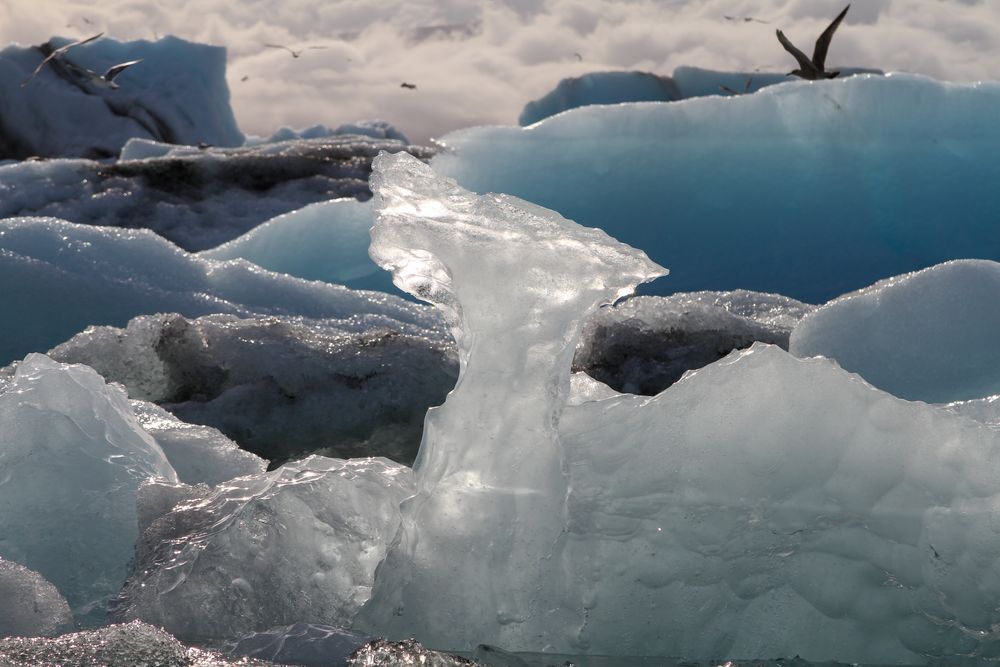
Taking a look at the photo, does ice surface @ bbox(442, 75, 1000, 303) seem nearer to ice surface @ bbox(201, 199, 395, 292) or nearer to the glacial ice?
ice surface @ bbox(201, 199, 395, 292)

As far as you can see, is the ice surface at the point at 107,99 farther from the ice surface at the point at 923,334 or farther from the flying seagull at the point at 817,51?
the ice surface at the point at 923,334

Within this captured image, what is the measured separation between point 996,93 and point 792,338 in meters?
4.09

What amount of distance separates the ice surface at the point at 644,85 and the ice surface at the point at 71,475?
16759mm

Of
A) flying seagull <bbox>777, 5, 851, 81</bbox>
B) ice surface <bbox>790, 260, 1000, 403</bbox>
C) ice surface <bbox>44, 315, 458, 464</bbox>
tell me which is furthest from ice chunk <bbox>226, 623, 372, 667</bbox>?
flying seagull <bbox>777, 5, 851, 81</bbox>

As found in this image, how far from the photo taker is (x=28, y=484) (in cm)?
232

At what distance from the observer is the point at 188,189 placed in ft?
35.3

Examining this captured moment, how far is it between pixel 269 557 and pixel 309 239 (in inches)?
230

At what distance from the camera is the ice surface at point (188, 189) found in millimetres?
9625

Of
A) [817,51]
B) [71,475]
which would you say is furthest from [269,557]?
[817,51]

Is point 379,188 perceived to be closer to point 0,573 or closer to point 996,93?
point 0,573

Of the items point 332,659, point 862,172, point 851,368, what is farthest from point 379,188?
point 862,172

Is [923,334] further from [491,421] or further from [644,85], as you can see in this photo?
[644,85]

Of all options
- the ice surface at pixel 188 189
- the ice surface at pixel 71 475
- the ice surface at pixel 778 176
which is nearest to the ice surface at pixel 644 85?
the ice surface at pixel 188 189

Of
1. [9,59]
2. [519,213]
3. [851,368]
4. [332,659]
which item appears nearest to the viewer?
[332,659]
